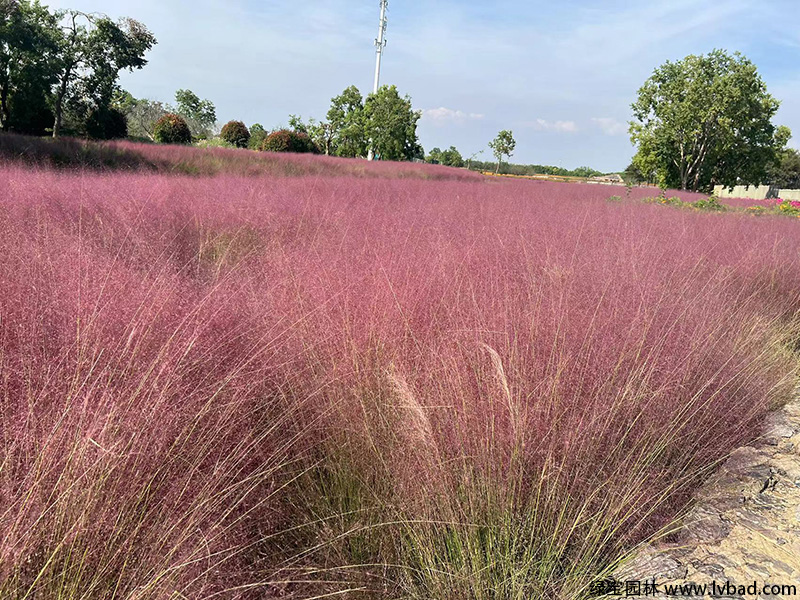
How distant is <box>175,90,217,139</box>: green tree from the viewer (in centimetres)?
4131

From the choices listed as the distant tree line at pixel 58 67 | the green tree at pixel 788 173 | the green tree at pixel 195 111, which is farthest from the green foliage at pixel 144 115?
the green tree at pixel 788 173

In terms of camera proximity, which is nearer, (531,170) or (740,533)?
A: (740,533)

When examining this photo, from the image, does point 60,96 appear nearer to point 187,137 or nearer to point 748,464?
point 187,137

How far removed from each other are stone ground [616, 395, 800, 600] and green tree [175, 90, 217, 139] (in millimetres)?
46043

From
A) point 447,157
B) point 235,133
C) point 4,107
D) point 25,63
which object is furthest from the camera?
point 447,157

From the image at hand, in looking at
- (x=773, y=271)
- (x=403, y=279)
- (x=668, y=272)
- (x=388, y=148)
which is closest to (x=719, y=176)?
(x=388, y=148)

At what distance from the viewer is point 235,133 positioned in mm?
22422

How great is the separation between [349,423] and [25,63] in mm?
18038

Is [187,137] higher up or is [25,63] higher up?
[25,63]


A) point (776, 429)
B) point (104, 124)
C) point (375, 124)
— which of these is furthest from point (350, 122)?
point (776, 429)

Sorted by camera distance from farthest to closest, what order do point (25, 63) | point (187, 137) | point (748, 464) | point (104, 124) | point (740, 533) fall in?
point (187, 137) → point (104, 124) → point (25, 63) → point (748, 464) → point (740, 533)

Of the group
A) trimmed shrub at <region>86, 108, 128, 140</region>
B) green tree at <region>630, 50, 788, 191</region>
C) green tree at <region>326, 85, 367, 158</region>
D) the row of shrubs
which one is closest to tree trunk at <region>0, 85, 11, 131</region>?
trimmed shrub at <region>86, 108, 128, 140</region>

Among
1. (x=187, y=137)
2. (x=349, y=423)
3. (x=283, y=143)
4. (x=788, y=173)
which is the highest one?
(x=788, y=173)

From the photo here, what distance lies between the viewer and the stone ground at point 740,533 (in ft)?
4.39
